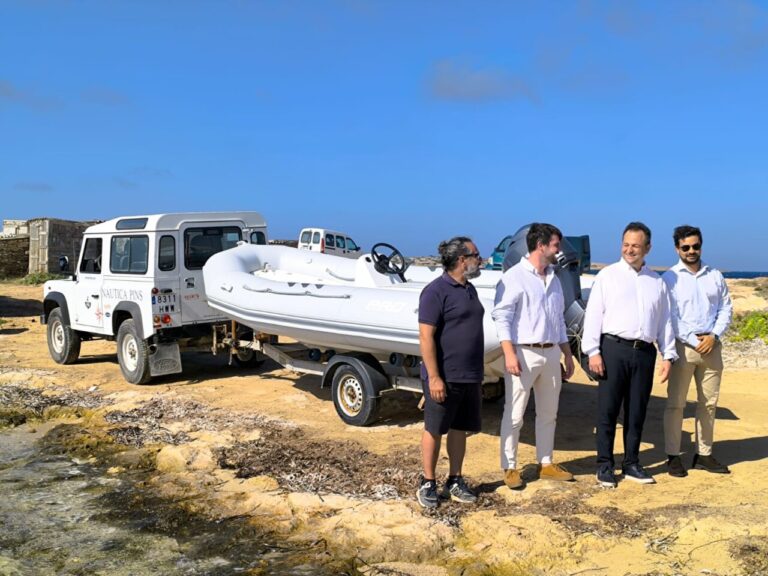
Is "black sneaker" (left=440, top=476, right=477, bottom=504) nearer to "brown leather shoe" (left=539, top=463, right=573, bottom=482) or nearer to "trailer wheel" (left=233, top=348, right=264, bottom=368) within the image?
"brown leather shoe" (left=539, top=463, right=573, bottom=482)

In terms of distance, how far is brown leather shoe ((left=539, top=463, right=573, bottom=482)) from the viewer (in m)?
5.64

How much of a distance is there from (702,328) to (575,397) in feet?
12.1

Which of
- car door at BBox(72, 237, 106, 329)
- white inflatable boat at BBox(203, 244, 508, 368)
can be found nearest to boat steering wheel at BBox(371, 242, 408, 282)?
white inflatable boat at BBox(203, 244, 508, 368)

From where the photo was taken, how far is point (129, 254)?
1005 cm

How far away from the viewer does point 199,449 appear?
22.1ft

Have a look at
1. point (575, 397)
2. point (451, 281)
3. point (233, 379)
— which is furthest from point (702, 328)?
point (233, 379)

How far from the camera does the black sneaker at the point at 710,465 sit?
583 cm

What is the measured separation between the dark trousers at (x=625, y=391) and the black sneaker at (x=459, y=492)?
3.56 ft

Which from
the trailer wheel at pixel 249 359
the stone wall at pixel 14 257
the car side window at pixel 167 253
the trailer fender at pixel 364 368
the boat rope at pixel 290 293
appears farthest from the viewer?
the stone wall at pixel 14 257

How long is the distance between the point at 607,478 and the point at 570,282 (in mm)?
1990

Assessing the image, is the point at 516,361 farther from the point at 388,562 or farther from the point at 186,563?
the point at 186,563

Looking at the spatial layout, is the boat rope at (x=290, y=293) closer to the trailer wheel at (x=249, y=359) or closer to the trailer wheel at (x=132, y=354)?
the trailer wheel at (x=132, y=354)

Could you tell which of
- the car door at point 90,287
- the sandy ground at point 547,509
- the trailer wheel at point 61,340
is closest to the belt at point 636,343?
the sandy ground at point 547,509

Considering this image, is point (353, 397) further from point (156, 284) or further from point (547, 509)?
point (156, 284)
